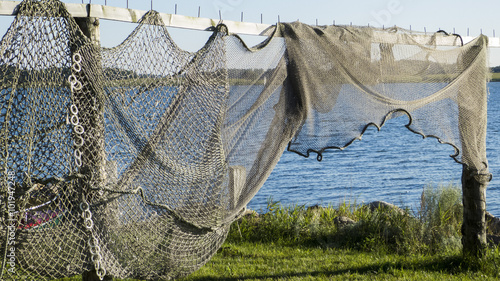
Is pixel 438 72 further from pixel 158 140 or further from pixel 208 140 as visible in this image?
pixel 158 140

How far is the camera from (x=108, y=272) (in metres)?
3.23

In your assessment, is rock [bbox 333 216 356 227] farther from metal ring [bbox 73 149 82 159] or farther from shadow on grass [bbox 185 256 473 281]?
metal ring [bbox 73 149 82 159]

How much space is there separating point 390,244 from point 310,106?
10.1ft

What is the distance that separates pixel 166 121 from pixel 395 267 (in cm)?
298

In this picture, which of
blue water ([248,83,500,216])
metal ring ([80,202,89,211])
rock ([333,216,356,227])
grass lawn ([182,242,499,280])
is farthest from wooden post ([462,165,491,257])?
blue water ([248,83,500,216])

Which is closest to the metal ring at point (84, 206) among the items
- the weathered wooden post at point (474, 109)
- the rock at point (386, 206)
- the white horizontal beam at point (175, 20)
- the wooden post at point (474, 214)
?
the white horizontal beam at point (175, 20)

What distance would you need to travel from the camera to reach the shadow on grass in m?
5.16

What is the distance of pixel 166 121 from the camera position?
3.62 m

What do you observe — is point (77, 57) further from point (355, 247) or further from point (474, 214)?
point (355, 247)

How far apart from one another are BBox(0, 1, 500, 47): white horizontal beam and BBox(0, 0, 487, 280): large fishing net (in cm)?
7

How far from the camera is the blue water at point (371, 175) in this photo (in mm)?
17500

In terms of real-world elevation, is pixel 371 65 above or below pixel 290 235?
above

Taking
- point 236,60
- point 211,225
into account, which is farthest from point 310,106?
point 211,225

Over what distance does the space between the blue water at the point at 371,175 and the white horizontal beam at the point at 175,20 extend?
890 centimetres
